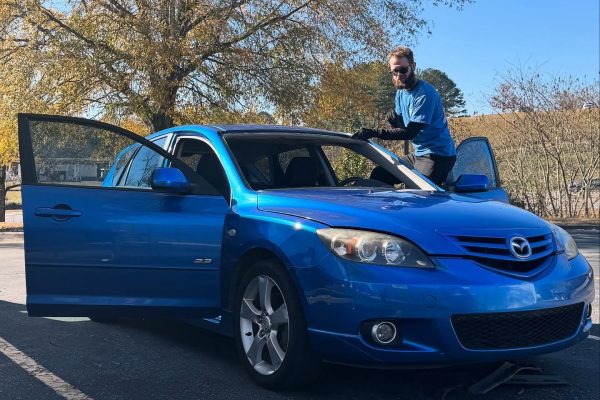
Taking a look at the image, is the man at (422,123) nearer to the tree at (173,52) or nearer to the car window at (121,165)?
the car window at (121,165)

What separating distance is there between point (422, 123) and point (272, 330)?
2.44 metres

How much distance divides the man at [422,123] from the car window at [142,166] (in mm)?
1845

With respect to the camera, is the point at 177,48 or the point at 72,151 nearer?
the point at 72,151

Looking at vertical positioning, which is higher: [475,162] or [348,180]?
[475,162]

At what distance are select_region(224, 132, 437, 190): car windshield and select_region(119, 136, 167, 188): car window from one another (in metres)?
0.51

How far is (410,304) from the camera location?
3135 mm

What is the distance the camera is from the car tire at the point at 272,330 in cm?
343

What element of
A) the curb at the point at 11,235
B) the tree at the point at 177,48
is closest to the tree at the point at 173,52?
the tree at the point at 177,48

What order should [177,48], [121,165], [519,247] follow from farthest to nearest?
[177,48] < [121,165] < [519,247]

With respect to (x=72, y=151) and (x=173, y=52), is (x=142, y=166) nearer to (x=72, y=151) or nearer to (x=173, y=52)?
(x=72, y=151)

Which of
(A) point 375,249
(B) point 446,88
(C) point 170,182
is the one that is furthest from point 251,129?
(B) point 446,88

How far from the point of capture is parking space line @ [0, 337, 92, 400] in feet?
12.0

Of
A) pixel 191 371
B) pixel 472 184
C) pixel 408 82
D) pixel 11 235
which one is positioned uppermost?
pixel 408 82

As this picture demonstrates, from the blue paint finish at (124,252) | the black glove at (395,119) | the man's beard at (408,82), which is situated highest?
the man's beard at (408,82)
